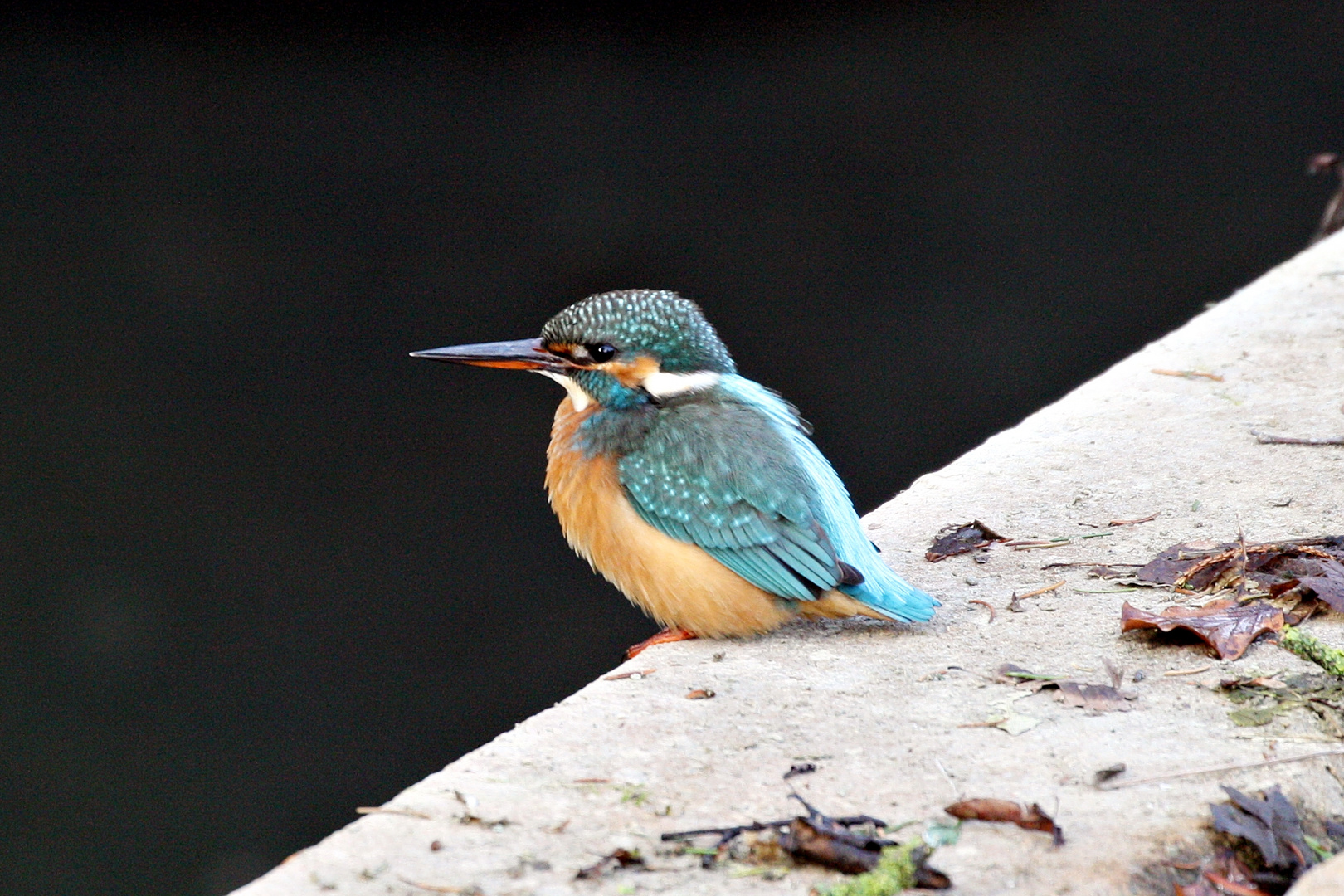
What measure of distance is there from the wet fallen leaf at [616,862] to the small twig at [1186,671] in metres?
0.90

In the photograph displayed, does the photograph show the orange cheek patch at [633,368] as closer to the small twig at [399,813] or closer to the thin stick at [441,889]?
the small twig at [399,813]

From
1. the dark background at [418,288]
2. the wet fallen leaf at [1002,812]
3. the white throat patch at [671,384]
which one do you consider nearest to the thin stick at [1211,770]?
the wet fallen leaf at [1002,812]

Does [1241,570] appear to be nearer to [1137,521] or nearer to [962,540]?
[1137,521]

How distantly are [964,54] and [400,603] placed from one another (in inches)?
118

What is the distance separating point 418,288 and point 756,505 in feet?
10.5

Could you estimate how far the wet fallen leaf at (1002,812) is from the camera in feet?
5.41

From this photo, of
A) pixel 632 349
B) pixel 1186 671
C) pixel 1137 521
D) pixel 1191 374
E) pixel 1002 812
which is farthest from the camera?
pixel 1191 374

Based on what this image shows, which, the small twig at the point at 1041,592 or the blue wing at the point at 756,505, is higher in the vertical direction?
the blue wing at the point at 756,505

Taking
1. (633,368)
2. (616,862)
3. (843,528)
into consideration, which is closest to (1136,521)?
(843,528)

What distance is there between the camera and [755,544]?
7.95 feet

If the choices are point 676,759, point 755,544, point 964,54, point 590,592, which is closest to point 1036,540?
point 755,544

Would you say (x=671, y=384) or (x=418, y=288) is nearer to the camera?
(x=671, y=384)

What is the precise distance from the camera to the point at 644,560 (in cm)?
251

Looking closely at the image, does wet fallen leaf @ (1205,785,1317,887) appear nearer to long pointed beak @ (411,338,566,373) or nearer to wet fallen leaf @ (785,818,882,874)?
wet fallen leaf @ (785,818,882,874)
